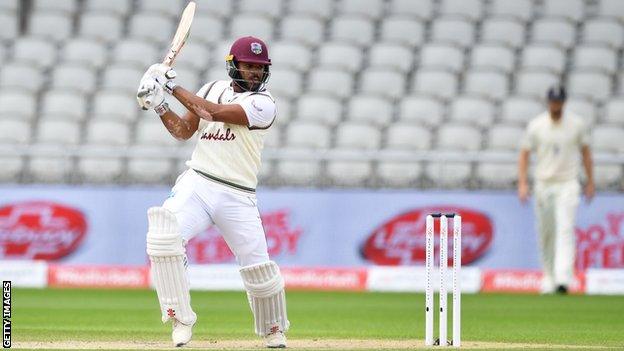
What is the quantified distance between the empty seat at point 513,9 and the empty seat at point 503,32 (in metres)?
0.12

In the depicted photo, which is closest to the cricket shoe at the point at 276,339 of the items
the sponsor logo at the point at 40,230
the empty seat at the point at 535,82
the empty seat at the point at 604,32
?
the sponsor logo at the point at 40,230

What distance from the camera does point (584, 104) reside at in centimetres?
1373

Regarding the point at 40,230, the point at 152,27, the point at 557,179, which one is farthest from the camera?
the point at 152,27

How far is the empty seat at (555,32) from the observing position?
15.0 meters

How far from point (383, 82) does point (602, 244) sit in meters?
3.02

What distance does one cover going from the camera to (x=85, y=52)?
1471 cm

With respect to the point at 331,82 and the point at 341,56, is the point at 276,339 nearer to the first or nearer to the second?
the point at 331,82

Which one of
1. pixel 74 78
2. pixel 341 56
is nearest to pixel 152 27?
pixel 74 78

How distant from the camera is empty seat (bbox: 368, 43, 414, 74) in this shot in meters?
14.5

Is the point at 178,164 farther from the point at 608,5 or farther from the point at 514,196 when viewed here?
the point at 608,5

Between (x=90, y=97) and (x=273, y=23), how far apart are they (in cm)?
228

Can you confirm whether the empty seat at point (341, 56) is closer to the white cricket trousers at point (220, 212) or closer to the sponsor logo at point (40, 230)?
the sponsor logo at point (40, 230)

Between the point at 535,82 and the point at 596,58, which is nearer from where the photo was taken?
the point at 535,82

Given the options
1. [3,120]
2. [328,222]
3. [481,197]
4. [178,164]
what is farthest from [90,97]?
[481,197]
